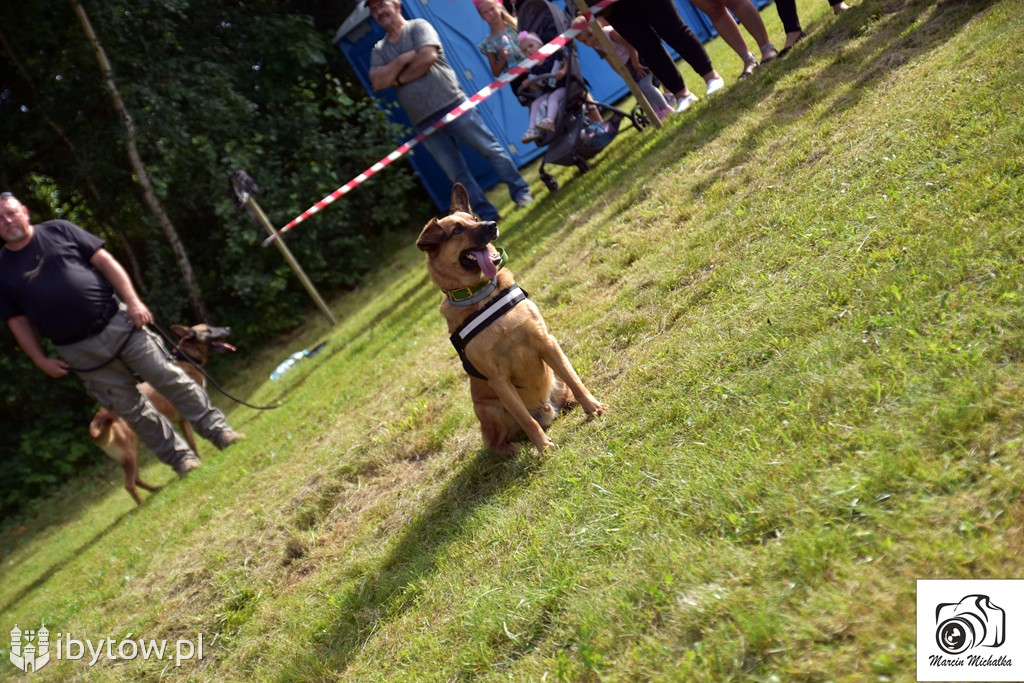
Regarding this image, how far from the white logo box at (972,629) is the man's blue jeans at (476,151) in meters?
7.47

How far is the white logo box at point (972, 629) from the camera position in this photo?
1805mm

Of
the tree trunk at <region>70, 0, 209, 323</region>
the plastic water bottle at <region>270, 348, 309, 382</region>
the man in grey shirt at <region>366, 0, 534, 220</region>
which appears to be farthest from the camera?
the tree trunk at <region>70, 0, 209, 323</region>

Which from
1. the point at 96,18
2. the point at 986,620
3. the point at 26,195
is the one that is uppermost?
the point at 96,18

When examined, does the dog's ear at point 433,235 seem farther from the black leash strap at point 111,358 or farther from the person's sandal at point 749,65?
the black leash strap at point 111,358

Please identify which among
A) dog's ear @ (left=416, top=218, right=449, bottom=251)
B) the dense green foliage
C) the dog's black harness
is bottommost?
the dog's black harness

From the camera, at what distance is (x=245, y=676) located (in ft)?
12.4

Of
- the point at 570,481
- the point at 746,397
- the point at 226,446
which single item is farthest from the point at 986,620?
the point at 226,446

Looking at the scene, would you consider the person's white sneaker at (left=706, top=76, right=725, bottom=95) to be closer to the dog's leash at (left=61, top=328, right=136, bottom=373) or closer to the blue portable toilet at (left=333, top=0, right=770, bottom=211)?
the blue portable toilet at (left=333, top=0, right=770, bottom=211)

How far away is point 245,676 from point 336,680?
76cm

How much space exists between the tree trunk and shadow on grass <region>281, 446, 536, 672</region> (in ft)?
33.3

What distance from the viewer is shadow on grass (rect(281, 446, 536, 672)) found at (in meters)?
3.47

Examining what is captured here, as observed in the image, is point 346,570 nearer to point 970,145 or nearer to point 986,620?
point 986,620

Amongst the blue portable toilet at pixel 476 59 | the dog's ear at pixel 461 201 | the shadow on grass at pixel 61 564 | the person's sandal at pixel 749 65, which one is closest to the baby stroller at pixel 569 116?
the person's sandal at pixel 749 65

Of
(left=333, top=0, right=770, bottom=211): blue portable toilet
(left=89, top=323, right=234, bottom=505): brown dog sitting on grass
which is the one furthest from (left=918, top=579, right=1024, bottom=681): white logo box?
(left=333, top=0, right=770, bottom=211): blue portable toilet
